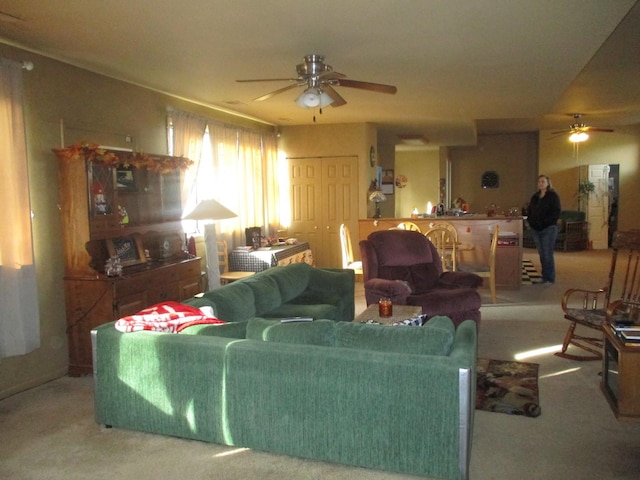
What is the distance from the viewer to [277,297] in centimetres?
448

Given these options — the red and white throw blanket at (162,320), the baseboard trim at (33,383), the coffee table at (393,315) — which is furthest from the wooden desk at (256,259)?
the red and white throw blanket at (162,320)

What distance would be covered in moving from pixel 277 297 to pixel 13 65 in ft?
8.59

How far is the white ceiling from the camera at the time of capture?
3.08 m

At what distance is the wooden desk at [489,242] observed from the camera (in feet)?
22.6

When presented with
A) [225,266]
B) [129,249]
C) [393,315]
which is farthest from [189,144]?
[393,315]

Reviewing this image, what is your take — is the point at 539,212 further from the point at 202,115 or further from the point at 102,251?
the point at 102,251

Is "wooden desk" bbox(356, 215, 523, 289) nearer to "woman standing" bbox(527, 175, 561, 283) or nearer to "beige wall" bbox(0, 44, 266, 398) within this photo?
"woman standing" bbox(527, 175, 561, 283)

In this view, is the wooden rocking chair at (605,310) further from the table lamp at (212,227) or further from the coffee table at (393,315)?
the table lamp at (212,227)

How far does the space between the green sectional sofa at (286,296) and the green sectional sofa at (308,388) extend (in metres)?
0.65

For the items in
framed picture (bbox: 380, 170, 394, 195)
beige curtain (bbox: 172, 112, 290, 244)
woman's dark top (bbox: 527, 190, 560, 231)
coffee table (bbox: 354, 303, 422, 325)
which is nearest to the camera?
coffee table (bbox: 354, 303, 422, 325)

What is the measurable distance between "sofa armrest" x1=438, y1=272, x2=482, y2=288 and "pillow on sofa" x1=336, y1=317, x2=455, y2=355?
7.94 ft

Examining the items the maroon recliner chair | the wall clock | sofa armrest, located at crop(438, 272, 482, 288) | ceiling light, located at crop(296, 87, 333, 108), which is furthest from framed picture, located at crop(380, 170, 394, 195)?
ceiling light, located at crop(296, 87, 333, 108)

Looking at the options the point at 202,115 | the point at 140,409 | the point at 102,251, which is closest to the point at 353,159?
the point at 202,115

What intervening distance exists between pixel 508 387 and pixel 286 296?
1.99 meters
